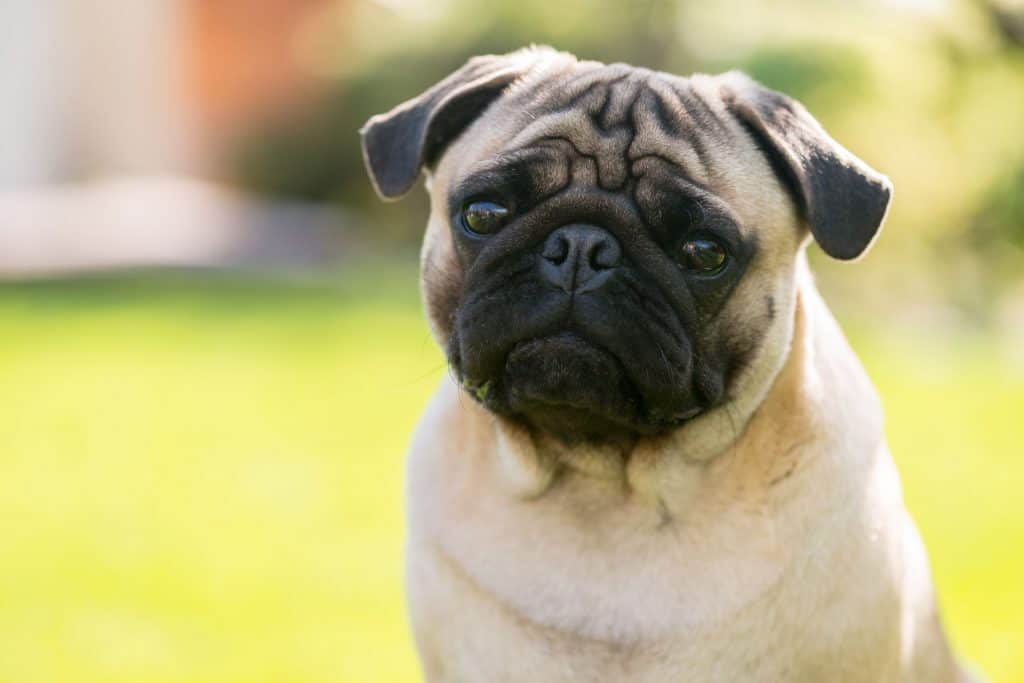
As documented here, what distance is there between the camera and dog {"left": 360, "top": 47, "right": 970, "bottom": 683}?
118 inches

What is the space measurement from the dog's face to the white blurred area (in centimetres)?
1203

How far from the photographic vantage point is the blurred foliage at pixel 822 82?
9.92 m

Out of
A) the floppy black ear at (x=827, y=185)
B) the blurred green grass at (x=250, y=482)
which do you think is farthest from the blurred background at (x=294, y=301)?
the floppy black ear at (x=827, y=185)

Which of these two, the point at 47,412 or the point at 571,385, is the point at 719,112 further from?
the point at 47,412

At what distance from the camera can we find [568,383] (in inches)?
117

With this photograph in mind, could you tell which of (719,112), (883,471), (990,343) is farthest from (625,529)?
(990,343)

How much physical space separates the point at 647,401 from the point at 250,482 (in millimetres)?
4254

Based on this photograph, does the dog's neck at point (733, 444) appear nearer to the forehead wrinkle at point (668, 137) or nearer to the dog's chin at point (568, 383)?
the dog's chin at point (568, 383)

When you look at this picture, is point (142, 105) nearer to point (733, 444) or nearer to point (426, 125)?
point (426, 125)

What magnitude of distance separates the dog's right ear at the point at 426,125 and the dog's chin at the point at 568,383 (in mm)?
533

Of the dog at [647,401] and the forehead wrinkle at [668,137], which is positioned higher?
the forehead wrinkle at [668,137]

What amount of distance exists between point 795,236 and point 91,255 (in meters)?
11.2

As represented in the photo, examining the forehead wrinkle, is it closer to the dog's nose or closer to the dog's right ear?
the dog's nose

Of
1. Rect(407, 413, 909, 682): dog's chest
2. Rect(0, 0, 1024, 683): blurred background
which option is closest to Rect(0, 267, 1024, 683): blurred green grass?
Rect(0, 0, 1024, 683): blurred background
